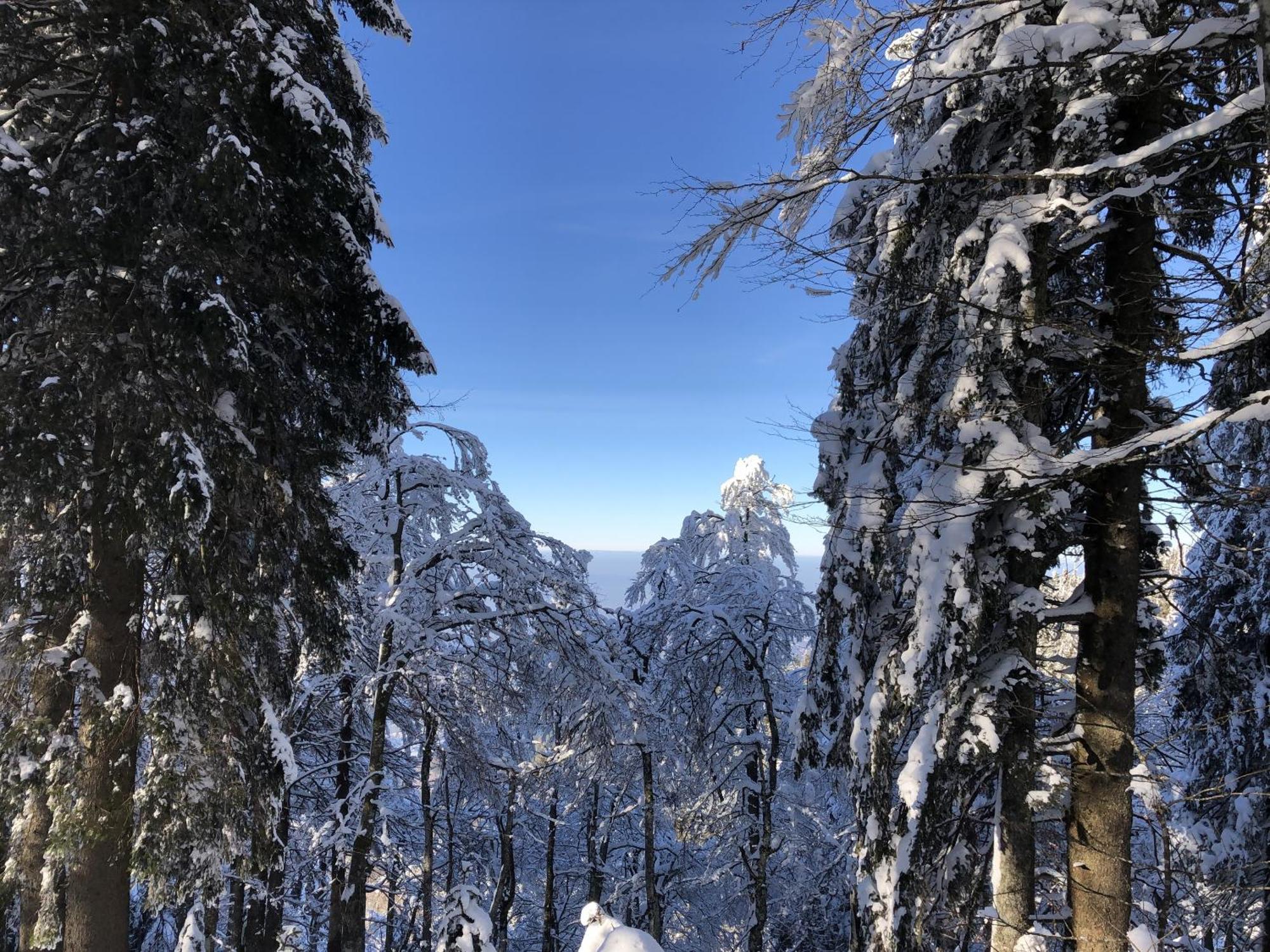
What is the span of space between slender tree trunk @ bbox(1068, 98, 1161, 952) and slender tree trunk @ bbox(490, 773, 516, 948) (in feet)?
31.6

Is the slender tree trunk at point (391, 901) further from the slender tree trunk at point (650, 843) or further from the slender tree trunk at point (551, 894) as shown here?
the slender tree trunk at point (650, 843)

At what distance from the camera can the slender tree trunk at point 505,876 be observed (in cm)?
1234

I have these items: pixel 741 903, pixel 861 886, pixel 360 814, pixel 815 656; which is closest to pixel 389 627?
pixel 360 814

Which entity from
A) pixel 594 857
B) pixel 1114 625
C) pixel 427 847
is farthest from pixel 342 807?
pixel 1114 625

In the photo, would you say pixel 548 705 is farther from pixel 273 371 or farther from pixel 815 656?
pixel 273 371

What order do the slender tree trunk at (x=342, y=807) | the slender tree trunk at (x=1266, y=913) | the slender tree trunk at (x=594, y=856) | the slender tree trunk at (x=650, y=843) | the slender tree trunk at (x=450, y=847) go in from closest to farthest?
the slender tree trunk at (x=1266, y=913), the slender tree trunk at (x=342, y=807), the slender tree trunk at (x=650, y=843), the slender tree trunk at (x=450, y=847), the slender tree trunk at (x=594, y=856)

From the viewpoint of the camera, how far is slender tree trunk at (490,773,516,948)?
40.5ft

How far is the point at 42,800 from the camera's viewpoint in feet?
15.2

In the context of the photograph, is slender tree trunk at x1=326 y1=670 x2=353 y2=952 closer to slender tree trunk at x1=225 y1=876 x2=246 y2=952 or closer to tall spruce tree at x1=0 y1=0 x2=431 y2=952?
slender tree trunk at x1=225 y1=876 x2=246 y2=952

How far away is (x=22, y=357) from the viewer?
4312 mm

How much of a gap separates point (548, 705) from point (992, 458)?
25.8ft

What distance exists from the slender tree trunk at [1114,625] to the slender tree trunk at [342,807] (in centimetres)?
775

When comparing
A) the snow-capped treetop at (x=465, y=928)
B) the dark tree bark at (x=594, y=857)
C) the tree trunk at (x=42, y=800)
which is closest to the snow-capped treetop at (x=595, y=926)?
the snow-capped treetop at (x=465, y=928)

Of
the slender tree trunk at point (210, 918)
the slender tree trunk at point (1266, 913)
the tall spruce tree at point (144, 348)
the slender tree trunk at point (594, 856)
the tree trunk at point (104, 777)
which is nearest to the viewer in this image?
the tall spruce tree at point (144, 348)
